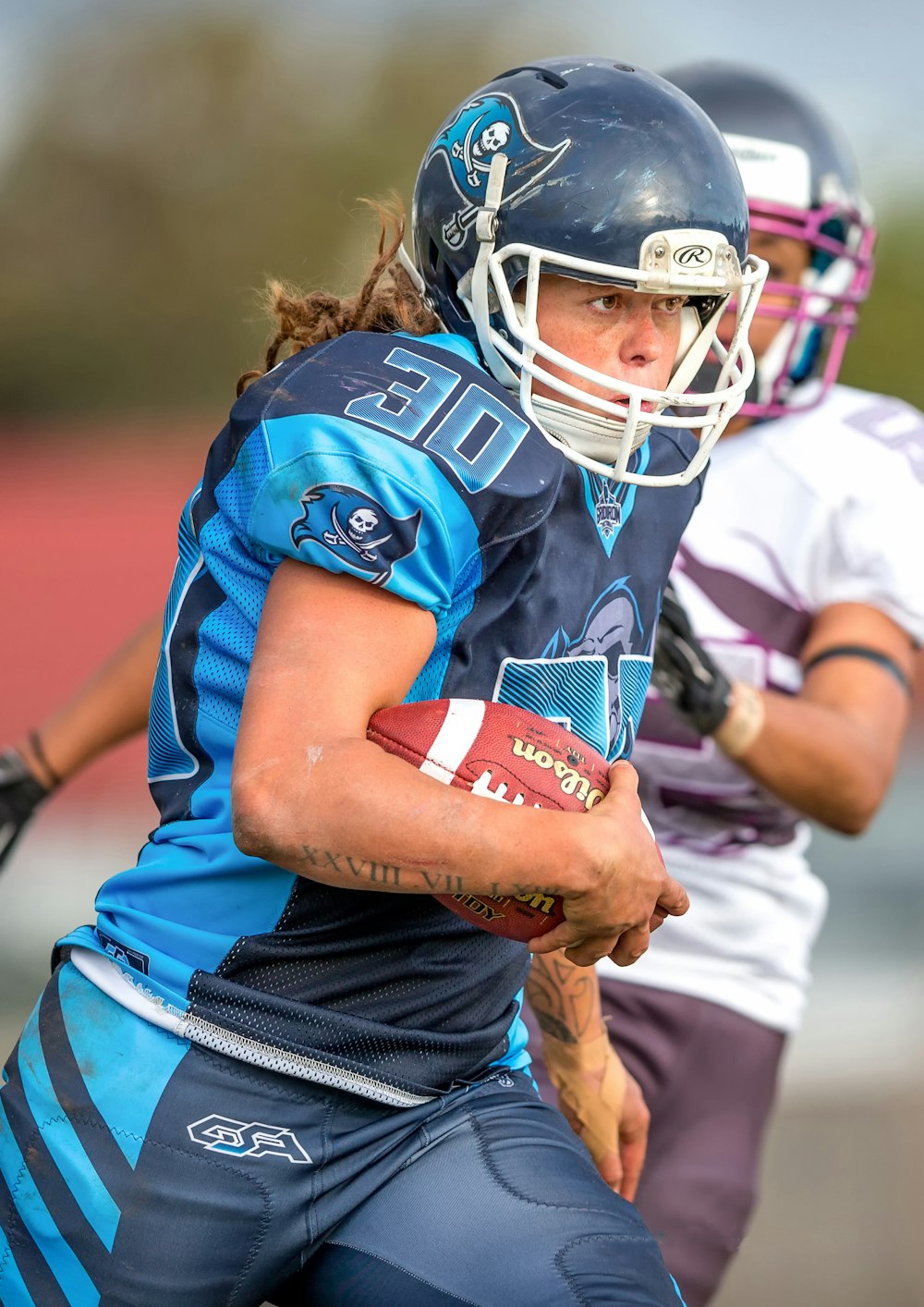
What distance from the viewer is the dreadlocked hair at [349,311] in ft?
7.15

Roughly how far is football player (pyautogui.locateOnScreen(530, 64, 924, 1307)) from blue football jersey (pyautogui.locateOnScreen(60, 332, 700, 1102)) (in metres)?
1.21

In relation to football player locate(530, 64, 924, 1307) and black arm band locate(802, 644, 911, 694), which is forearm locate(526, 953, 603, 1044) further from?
black arm band locate(802, 644, 911, 694)

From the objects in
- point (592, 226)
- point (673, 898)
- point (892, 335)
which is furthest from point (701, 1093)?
point (892, 335)

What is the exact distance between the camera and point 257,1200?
1.90m

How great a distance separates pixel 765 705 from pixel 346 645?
63.4 inches

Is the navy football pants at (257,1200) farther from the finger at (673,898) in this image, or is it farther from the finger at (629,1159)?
the finger at (629,1159)

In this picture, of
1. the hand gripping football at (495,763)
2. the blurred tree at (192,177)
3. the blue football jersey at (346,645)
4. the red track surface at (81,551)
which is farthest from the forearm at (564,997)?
the blurred tree at (192,177)

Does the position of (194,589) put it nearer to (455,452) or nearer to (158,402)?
(455,452)

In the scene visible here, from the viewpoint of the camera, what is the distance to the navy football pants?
6.15 ft

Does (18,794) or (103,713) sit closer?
(103,713)

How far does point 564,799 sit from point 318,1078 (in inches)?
17.8

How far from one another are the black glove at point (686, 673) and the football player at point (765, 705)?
10 centimetres

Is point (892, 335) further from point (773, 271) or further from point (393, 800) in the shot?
point (393, 800)

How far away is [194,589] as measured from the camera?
203cm
